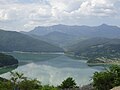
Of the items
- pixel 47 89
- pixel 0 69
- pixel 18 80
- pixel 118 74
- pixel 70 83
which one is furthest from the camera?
pixel 0 69

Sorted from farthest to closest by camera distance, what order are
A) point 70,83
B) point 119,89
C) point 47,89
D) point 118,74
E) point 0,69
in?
1. point 0,69
2. point 70,83
3. point 118,74
4. point 47,89
5. point 119,89

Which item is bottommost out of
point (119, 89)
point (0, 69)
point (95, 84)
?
point (0, 69)

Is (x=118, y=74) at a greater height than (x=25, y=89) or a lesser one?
greater

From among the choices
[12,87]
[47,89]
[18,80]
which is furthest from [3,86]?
[47,89]

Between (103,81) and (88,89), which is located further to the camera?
(88,89)

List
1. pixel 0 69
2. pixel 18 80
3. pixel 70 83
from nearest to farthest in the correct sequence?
pixel 18 80 < pixel 70 83 < pixel 0 69

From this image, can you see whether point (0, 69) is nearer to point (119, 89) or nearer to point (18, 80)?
point (18, 80)

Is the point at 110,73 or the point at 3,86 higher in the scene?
the point at 110,73

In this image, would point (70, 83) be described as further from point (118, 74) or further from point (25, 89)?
point (118, 74)

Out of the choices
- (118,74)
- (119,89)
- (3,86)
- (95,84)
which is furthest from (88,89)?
(119,89)
